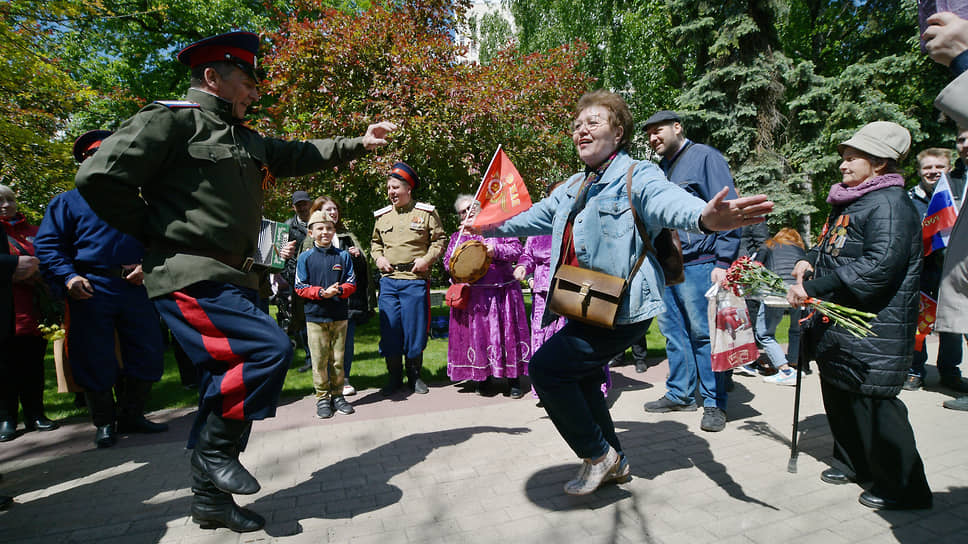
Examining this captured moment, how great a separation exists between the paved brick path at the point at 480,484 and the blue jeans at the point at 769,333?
3.92 feet

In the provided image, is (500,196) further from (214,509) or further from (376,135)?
(214,509)

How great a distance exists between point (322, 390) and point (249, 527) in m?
2.39

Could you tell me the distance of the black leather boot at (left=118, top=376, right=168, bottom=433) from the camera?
4.78m

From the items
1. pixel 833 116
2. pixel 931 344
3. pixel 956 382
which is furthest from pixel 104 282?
pixel 833 116

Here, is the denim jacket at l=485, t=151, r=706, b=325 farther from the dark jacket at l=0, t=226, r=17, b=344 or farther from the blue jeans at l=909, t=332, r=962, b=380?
the blue jeans at l=909, t=332, r=962, b=380

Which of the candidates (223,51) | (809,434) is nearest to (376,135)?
(223,51)

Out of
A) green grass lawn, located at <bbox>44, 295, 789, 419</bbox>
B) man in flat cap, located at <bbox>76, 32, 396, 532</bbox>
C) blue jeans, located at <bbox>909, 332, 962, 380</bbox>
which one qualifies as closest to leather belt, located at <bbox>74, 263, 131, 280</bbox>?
green grass lawn, located at <bbox>44, 295, 789, 419</bbox>

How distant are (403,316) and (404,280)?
412mm

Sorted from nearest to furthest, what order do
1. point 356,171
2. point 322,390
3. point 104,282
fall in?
point 104,282 → point 322,390 → point 356,171

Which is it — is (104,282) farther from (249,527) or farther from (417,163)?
(417,163)

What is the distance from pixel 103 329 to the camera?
4.41 metres

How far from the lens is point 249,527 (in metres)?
2.81

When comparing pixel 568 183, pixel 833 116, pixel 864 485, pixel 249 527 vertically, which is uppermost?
pixel 833 116

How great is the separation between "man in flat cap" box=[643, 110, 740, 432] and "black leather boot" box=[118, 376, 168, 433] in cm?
469
